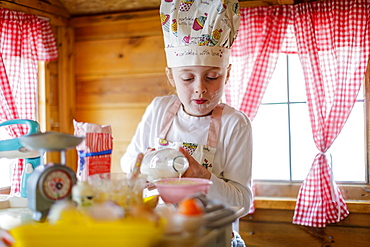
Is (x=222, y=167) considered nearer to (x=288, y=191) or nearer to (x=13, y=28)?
(x=288, y=191)

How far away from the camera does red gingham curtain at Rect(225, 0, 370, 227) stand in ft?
8.67

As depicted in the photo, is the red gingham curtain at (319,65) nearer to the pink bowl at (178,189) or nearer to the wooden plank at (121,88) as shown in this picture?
the wooden plank at (121,88)

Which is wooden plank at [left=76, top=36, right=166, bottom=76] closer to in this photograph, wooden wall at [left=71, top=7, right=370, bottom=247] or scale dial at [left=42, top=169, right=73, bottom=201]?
wooden wall at [left=71, top=7, right=370, bottom=247]

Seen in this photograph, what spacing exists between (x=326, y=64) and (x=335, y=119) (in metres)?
0.33

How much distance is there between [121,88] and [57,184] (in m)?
2.10

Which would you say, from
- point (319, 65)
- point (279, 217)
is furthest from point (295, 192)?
point (319, 65)

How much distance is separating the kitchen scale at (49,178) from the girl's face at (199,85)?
818 mm

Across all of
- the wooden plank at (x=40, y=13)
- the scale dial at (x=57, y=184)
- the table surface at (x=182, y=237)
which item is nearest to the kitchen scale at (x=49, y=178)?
the scale dial at (x=57, y=184)

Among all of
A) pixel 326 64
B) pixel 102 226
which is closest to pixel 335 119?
pixel 326 64

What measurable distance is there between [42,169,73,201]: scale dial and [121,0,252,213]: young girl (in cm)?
71

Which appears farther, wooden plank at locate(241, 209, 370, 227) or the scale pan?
wooden plank at locate(241, 209, 370, 227)

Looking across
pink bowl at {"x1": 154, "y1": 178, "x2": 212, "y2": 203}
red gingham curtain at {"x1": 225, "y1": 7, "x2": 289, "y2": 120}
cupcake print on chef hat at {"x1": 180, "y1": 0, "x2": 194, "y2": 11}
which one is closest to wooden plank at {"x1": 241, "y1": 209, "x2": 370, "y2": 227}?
red gingham curtain at {"x1": 225, "y1": 7, "x2": 289, "y2": 120}

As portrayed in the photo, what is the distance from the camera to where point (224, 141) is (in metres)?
1.83

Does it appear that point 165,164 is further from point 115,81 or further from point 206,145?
point 115,81
